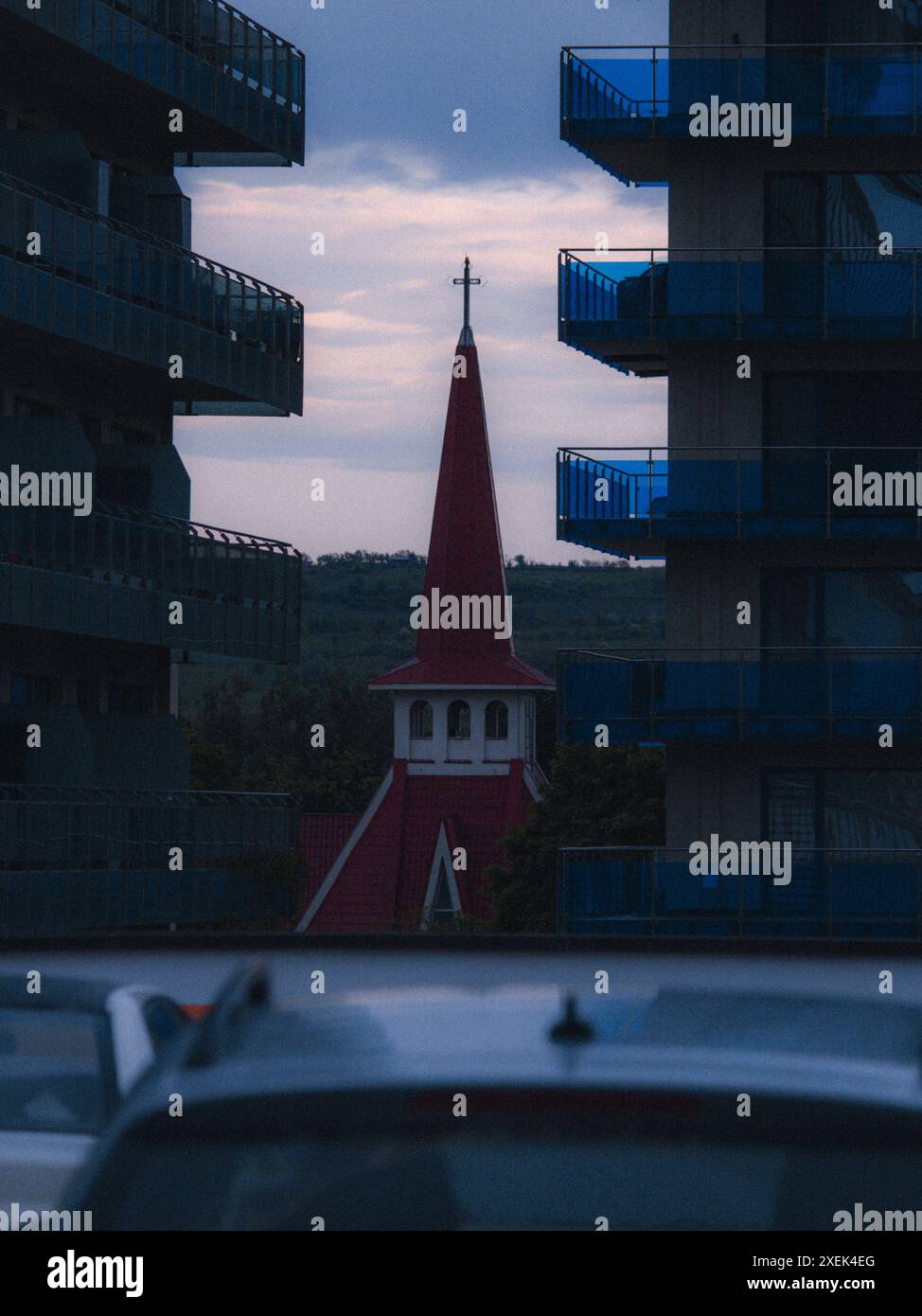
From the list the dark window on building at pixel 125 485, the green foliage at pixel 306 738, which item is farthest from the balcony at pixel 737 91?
the green foliage at pixel 306 738

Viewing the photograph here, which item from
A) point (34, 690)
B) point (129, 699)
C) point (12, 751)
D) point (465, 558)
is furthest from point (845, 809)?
point (465, 558)

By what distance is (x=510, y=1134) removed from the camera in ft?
8.95

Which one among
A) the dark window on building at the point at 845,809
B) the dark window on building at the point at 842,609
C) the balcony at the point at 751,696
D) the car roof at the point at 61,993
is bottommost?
the dark window on building at the point at 845,809

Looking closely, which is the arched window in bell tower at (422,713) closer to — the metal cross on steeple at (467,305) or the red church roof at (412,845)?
the red church roof at (412,845)

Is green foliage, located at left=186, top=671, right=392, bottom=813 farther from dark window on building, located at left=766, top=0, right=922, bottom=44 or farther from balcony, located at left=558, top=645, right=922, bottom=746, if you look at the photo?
dark window on building, located at left=766, top=0, right=922, bottom=44

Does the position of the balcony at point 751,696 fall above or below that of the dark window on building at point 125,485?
below

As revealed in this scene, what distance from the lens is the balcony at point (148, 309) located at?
35094 millimetres

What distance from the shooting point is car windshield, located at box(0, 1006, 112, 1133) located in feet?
15.2

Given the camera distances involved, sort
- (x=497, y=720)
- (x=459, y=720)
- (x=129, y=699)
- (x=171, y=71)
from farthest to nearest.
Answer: (x=497, y=720), (x=459, y=720), (x=129, y=699), (x=171, y=71)

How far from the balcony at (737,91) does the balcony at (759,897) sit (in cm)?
1076

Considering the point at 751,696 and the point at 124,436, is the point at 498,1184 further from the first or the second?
the point at 124,436

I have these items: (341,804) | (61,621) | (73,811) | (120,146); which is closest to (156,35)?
(120,146)

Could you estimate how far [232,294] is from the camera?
41938 millimetres

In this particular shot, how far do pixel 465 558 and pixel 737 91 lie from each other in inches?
2285
